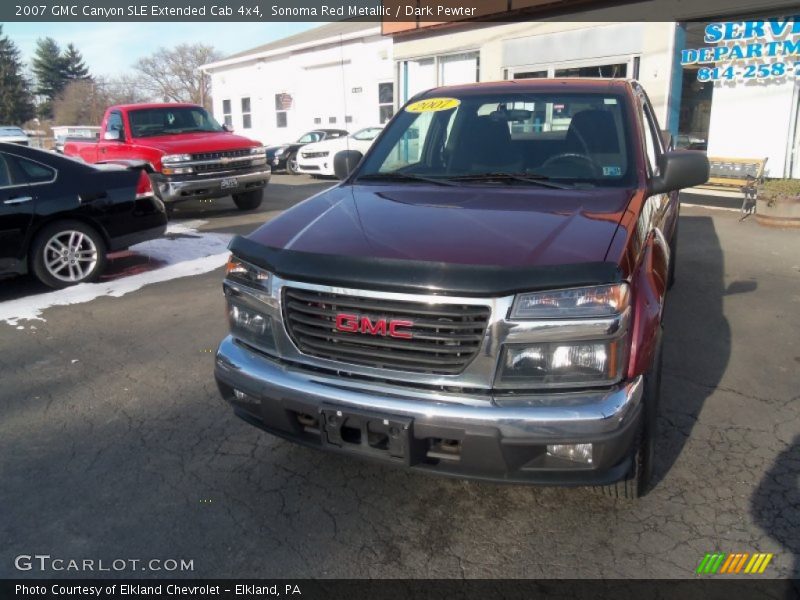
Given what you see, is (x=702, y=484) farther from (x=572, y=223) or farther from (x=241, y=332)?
(x=241, y=332)

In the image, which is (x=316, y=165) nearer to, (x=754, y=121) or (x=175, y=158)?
(x=175, y=158)

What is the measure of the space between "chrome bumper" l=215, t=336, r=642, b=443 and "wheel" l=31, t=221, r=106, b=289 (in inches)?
194

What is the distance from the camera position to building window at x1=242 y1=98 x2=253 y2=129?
29.4m

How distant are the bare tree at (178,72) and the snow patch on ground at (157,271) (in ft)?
184

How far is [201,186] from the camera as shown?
1024 centimetres

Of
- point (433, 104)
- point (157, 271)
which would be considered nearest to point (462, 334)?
point (433, 104)

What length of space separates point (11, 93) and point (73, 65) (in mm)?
13871

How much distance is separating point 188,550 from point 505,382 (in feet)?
4.93

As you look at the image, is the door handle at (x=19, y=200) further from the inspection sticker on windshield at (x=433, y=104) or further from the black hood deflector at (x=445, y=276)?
the black hood deflector at (x=445, y=276)

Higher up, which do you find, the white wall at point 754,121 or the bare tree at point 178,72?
the bare tree at point 178,72

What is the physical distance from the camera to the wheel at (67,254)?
6293mm

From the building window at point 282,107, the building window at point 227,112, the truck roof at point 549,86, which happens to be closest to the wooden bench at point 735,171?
the truck roof at point 549,86

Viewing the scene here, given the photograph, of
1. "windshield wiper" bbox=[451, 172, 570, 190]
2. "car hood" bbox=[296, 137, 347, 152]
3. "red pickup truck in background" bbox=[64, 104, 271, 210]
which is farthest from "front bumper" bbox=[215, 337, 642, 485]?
"car hood" bbox=[296, 137, 347, 152]

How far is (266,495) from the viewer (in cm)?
299
